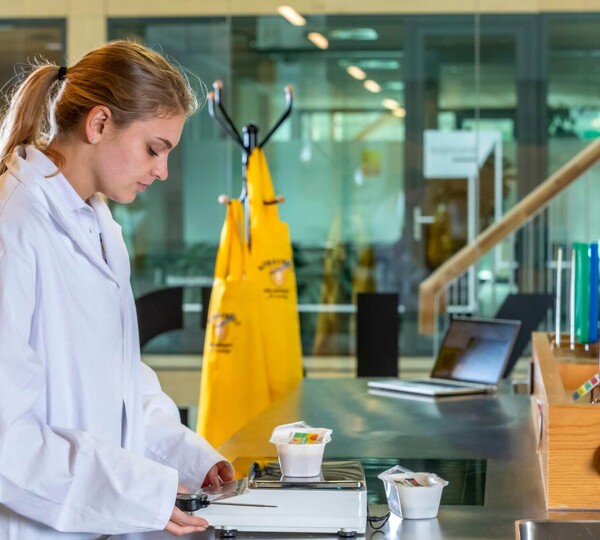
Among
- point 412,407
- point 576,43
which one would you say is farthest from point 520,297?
point 576,43

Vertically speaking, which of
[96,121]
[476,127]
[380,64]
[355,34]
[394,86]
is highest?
[355,34]

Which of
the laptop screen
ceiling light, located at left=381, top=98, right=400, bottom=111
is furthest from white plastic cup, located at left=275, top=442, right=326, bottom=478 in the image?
ceiling light, located at left=381, top=98, right=400, bottom=111

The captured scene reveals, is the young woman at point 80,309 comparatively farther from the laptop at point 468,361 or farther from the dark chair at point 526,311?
the dark chair at point 526,311

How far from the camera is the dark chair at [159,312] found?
13.6 feet

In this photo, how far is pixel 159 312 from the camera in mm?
4191

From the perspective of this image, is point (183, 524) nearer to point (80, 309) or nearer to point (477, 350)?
point (80, 309)

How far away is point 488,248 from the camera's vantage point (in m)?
6.72

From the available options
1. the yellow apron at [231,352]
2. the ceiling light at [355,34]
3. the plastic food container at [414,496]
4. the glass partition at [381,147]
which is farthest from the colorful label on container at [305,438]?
the ceiling light at [355,34]

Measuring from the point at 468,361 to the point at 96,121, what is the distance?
1857mm

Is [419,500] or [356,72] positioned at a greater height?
[356,72]

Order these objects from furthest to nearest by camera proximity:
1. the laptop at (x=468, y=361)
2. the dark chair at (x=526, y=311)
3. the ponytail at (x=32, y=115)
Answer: the dark chair at (x=526, y=311)
the laptop at (x=468, y=361)
the ponytail at (x=32, y=115)

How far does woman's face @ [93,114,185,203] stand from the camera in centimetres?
162

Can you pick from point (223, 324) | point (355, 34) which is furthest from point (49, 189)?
point (355, 34)

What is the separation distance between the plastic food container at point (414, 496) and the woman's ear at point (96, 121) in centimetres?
67
